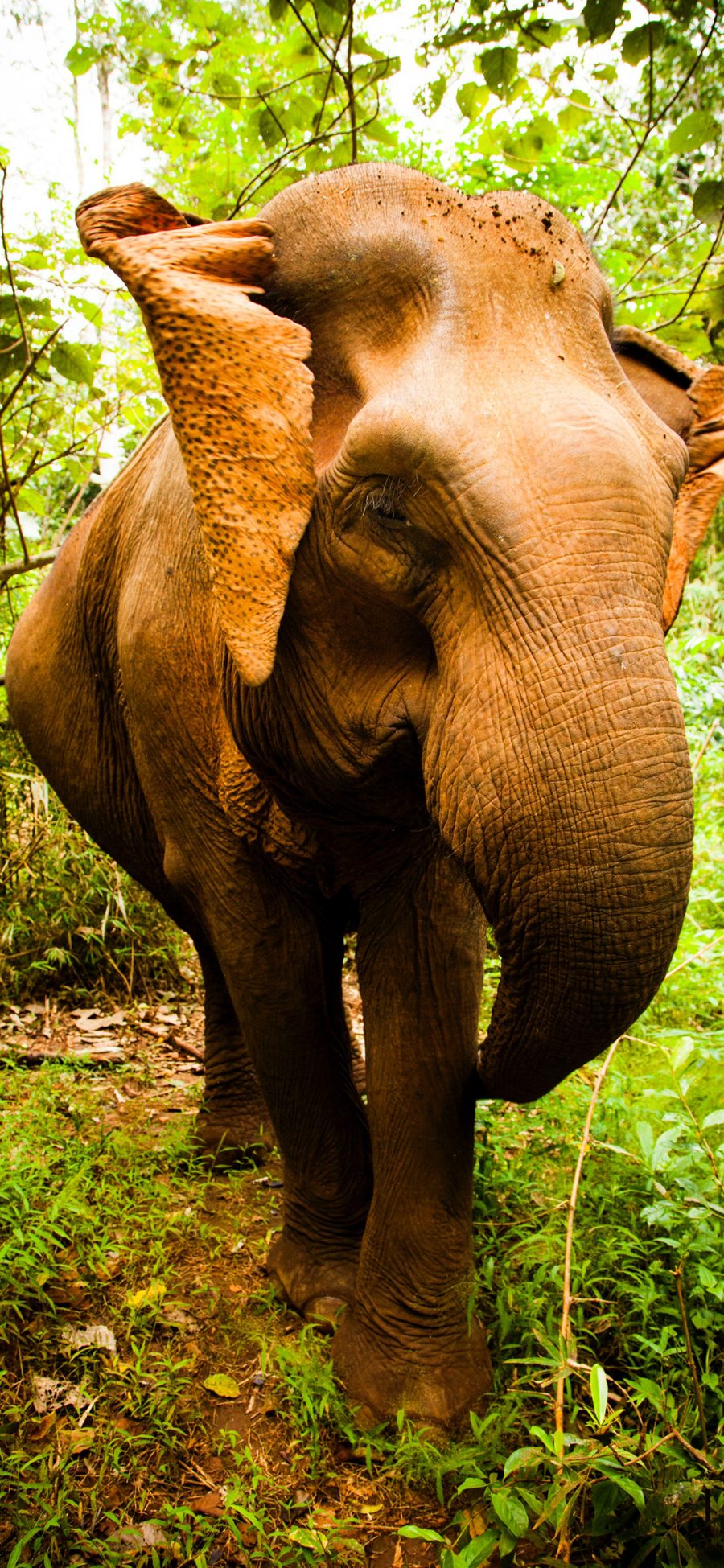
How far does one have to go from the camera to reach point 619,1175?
10.7ft

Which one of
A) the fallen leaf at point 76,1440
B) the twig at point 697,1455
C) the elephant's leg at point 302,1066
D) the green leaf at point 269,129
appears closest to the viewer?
the twig at point 697,1455

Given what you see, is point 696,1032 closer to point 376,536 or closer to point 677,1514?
point 677,1514

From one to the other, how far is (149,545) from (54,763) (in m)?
1.48

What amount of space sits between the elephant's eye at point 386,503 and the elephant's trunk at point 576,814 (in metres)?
0.28

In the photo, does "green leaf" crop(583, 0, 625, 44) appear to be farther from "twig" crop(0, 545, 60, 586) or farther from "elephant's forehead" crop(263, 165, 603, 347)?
"twig" crop(0, 545, 60, 586)

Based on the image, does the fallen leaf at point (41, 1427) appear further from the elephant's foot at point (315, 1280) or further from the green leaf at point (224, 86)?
the green leaf at point (224, 86)

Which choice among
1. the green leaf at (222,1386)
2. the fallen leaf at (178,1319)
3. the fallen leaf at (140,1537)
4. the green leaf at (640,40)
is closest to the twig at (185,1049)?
the fallen leaf at (178,1319)

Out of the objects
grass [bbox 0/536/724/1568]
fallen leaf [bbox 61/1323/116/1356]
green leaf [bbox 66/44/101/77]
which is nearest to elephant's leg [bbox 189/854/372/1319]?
grass [bbox 0/536/724/1568]

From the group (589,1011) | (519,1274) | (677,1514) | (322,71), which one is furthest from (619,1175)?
(322,71)

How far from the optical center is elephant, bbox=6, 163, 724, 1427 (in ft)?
5.44

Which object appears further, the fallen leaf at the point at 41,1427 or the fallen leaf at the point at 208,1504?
the fallen leaf at the point at 41,1427

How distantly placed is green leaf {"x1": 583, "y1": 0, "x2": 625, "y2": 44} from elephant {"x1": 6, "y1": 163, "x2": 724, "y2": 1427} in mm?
963

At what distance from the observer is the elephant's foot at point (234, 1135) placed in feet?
13.0

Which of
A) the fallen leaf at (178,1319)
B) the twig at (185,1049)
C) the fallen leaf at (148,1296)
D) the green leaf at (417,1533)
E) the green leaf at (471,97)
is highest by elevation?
the green leaf at (471,97)
